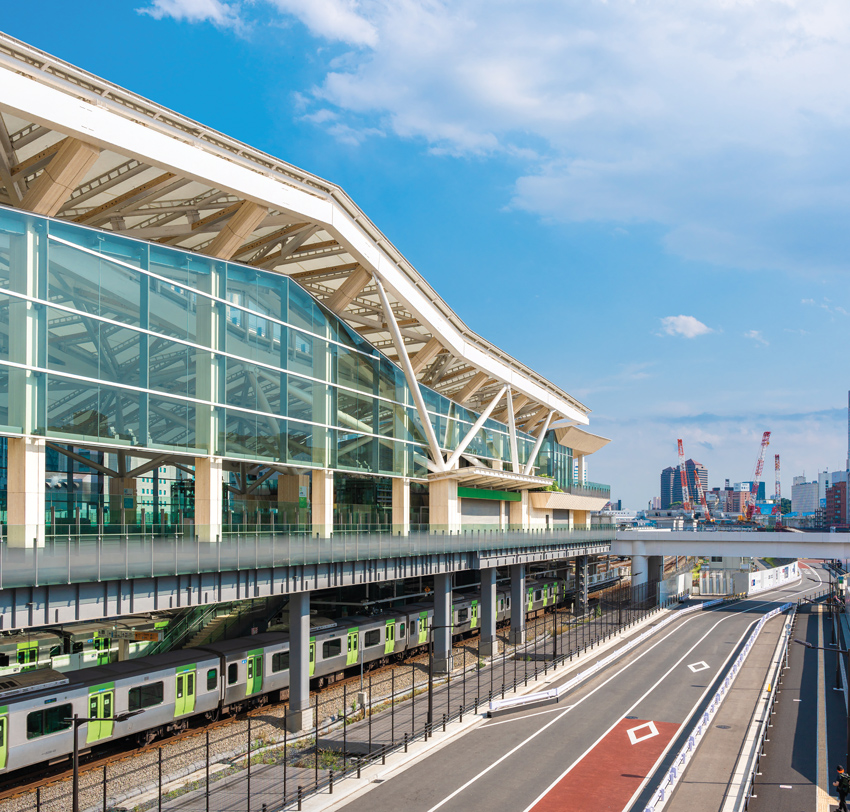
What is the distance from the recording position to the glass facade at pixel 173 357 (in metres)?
26.6

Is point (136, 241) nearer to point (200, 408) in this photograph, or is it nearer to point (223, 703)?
point (200, 408)

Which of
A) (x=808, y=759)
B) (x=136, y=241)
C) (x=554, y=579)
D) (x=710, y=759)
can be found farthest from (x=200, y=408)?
(x=554, y=579)

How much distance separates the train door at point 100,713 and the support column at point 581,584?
54086 millimetres

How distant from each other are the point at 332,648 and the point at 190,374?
1611 cm

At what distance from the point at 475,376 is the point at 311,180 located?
25.2 metres

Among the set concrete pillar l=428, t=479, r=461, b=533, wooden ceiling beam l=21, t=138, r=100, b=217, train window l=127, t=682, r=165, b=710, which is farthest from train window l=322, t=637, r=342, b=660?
wooden ceiling beam l=21, t=138, r=100, b=217

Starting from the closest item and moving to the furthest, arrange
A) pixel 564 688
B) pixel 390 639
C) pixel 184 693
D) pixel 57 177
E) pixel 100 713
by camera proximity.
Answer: pixel 100 713, pixel 57 177, pixel 184 693, pixel 564 688, pixel 390 639

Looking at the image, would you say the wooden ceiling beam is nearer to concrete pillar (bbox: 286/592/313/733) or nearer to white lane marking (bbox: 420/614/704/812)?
concrete pillar (bbox: 286/592/313/733)

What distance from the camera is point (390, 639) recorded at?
45219 mm

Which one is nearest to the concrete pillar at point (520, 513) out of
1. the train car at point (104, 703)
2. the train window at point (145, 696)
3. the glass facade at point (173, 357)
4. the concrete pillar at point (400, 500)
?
the concrete pillar at point (400, 500)

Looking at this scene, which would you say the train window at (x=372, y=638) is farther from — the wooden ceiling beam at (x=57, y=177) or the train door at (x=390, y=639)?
the wooden ceiling beam at (x=57, y=177)

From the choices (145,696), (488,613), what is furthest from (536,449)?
(145,696)

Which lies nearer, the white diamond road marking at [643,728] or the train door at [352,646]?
the white diamond road marking at [643,728]

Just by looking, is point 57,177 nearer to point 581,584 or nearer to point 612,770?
point 612,770
